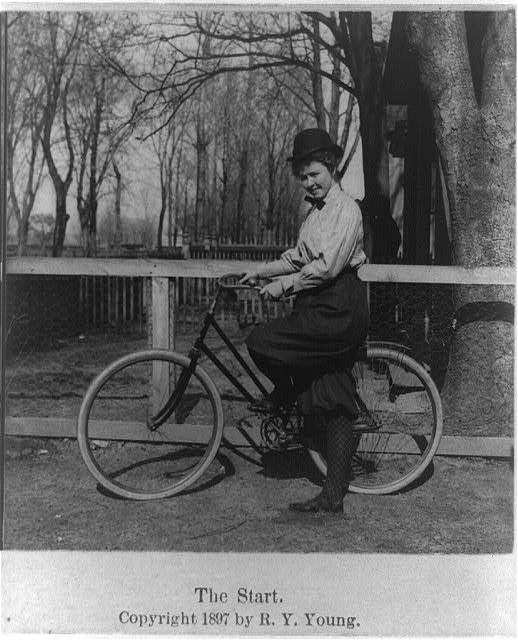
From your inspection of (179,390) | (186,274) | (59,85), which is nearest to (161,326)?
(186,274)

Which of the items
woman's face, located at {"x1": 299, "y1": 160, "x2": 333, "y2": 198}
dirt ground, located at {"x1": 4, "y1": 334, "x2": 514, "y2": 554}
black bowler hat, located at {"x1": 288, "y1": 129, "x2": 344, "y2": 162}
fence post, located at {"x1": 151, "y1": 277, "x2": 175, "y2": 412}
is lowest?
dirt ground, located at {"x1": 4, "y1": 334, "x2": 514, "y2": 554}

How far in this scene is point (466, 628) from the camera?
2.77 metres

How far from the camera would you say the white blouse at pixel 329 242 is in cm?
296

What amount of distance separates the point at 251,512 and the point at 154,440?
33.2 inches

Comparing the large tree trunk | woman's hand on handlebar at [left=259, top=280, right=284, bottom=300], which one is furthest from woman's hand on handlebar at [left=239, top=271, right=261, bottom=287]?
the large tree trunk

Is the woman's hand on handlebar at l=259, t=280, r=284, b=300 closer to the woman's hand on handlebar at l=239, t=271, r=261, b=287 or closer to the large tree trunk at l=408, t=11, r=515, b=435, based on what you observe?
the woman's hand on handlebar at l=239, t=271, r=261, b=287

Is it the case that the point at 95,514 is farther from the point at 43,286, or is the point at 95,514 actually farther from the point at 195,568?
the point at 43,286

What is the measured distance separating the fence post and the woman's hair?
1.09 metres

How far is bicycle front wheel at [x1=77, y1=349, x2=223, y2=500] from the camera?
322 centimetres

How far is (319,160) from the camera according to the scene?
307 cm

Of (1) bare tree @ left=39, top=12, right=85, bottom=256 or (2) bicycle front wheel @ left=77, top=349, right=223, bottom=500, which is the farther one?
(1) bare tree @ left=39, top=12, right=85, bottom=256

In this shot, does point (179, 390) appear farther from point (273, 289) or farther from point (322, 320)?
point (322, 320)

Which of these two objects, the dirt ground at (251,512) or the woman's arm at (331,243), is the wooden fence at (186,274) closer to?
the dirt ground at (251,512)

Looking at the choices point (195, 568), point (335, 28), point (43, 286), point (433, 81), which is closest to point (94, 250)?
point (43, 286)
